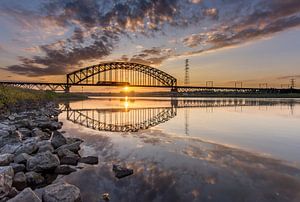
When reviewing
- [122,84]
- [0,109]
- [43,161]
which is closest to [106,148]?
[43,161]

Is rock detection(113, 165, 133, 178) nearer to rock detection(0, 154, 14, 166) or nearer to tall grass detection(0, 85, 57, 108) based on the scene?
rock detection(0, 154, 14, 166)

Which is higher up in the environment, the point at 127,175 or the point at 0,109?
the point at 0,109

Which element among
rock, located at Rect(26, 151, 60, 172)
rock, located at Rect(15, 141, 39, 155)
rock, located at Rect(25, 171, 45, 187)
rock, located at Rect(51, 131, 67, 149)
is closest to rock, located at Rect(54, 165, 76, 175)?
rock, located at Rect(26, 151, 60, 172)

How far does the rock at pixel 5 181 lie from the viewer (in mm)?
5400

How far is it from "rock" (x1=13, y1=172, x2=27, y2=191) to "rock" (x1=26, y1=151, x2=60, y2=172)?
0.61m

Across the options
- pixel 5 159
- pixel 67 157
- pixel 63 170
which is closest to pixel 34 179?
pixel 63 170

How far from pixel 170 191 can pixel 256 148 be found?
6276mm

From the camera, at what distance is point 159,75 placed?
140 metres

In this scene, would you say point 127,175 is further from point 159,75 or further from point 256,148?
point 159,75

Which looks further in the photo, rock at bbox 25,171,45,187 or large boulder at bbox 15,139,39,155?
large boulder at bbox 15,139,39,155

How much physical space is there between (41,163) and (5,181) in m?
1.61

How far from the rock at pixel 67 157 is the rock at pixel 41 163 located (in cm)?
72

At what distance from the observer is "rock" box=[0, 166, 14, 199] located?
17.7 ft

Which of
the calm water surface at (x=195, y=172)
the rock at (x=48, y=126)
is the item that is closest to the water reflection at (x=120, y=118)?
the rock at (x=48, y=126)
